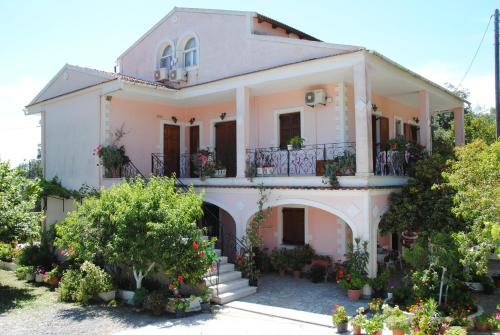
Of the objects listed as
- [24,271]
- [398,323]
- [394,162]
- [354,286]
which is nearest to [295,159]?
[394,162]

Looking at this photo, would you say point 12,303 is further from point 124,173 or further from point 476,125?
point 476,125

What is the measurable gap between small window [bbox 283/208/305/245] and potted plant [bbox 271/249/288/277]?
759mm

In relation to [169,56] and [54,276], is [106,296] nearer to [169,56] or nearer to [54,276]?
[54,276]

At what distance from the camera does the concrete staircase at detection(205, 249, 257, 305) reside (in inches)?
416

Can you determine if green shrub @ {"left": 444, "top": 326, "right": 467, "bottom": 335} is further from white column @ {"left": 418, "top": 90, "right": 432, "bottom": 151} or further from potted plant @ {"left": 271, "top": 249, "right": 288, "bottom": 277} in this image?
white column @ {"left": 418, "top": 90, "right": 432, "bottom": 151}

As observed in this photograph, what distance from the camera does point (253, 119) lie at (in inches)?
602

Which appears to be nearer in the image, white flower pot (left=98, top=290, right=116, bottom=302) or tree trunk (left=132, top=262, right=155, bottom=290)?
tree trunk (left=132, top=262, right=155, bottom=290)

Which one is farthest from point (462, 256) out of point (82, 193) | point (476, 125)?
point (476, 125)

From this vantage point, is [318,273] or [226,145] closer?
[318,273]

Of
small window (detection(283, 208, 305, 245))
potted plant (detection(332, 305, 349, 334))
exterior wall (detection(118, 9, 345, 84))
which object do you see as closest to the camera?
potted plant (detection(332, 305, 349, 334))

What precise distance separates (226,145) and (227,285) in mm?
6695

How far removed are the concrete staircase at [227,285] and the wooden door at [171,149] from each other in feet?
19.5

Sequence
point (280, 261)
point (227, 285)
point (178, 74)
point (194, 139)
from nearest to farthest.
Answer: point (227, 285), point (280, 261), point (178, 74), point (194, 139)

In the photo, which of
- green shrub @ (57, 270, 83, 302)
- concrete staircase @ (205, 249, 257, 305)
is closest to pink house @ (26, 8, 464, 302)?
concrete staircase @ (205, 249, 257, 305)
